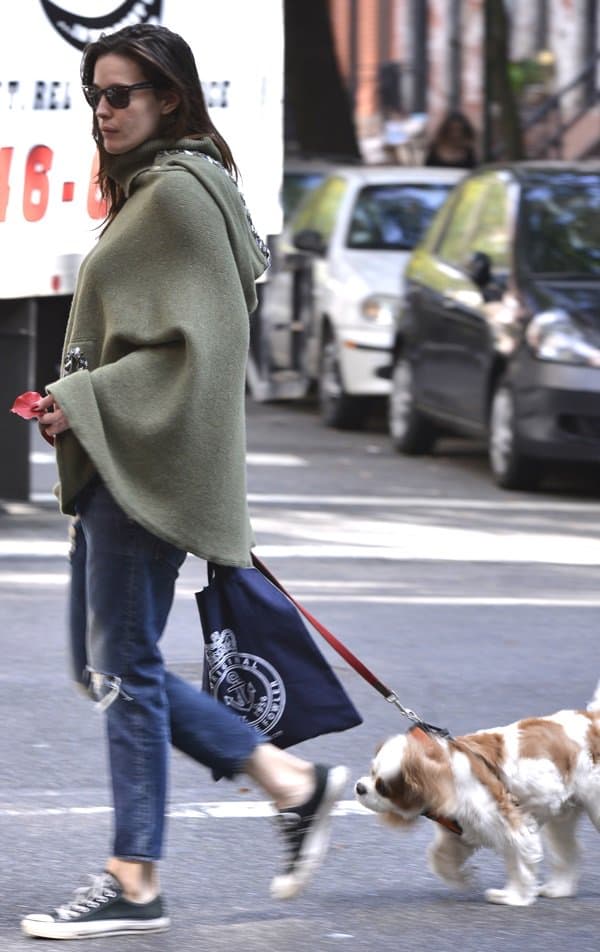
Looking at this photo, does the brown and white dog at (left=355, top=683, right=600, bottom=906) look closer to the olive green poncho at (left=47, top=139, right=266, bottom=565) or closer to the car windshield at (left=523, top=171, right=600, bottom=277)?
the olive green poncho at (left=47, top=139, right=266, bottom=565)

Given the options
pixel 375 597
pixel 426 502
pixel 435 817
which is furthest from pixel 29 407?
pixel 426 502

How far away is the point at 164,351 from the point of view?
173 inches

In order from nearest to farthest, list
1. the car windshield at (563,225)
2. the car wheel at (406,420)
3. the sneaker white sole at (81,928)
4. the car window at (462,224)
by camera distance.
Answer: the sneaker white sole at (81,928) → the car windshield at (563,225) → the car window at (462,224) → the car wheel at (406,420)

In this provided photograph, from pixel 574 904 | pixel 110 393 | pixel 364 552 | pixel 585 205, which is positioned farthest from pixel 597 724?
pixel 585 205

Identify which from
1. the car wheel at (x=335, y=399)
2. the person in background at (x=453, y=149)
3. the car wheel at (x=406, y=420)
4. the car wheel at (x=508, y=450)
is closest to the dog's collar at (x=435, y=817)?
the car wheel at (x=508, y=450)

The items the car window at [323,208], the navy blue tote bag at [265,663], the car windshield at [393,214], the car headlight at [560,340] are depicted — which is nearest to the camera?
the navy blue tote bag at [265,663]

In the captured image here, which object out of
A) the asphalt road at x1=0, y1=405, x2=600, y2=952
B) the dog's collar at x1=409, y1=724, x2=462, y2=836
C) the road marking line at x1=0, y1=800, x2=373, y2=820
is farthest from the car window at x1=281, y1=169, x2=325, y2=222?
the dog's collar at x1=409, y1=724, x2=462, y2=836

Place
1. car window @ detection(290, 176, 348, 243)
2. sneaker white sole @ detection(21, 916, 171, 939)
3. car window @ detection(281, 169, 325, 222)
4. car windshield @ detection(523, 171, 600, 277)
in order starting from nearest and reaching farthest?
sneaker white sole @ detection(21, 916, 171, 939), car windshield @ detection(523, 171, 600, 277), car window @ detection(290, 176, 348, 243), car window @ detection(281, 169, 325, 222)

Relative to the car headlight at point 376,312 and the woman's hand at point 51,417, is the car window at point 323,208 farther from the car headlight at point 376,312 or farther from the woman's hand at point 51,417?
the woman's hand at point 51,417

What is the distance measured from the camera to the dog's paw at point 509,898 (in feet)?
15.9

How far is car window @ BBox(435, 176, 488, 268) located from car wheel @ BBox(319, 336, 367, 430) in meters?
1.55

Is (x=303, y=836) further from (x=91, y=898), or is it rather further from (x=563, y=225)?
(x=563, y=225)

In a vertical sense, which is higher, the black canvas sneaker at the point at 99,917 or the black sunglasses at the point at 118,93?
the black sunglasses at the point at 118,93

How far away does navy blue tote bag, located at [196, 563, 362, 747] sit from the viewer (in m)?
4.62
